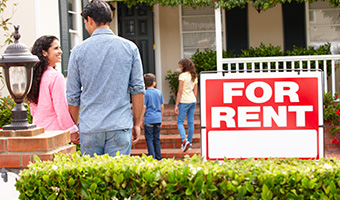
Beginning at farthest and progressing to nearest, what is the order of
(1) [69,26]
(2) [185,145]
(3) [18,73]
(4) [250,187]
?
1. (1) [69,26]
2. (2) [185,145]
3. (3) [18,73]
4. (4) [250,187]

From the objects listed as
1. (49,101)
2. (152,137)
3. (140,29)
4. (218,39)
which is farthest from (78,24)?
(49,101)

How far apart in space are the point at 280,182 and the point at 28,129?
1.86 m

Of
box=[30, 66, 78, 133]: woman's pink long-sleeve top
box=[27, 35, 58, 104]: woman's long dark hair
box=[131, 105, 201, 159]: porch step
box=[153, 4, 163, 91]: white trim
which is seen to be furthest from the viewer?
box=[153, 4, 163, 91]: white trim

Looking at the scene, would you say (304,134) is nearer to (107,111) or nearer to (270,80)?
(270,80)

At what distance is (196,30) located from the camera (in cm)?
1303

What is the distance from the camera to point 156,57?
12.9m

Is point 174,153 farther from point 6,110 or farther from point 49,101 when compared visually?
point 49,101

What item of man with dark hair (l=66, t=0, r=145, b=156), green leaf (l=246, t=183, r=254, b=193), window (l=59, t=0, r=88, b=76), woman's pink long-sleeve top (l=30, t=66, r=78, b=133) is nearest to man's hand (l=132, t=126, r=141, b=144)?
man with dark hair (l=66, t=0, r=145, b=156)

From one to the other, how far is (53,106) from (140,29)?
335 inches

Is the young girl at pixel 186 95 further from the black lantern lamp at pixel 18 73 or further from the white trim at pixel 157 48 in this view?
the black lantern lamp at pixel 18 73

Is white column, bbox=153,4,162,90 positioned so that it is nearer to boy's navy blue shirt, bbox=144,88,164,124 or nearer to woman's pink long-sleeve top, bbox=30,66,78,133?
boy's navy blue shirt, bbox=144,88,164,124

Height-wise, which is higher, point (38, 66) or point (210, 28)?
point (210, 28)

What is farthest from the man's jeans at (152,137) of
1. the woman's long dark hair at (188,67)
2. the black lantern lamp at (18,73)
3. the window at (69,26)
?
the black lantern lamp at (18,73)

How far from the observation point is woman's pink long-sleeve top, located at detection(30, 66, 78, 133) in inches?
172
